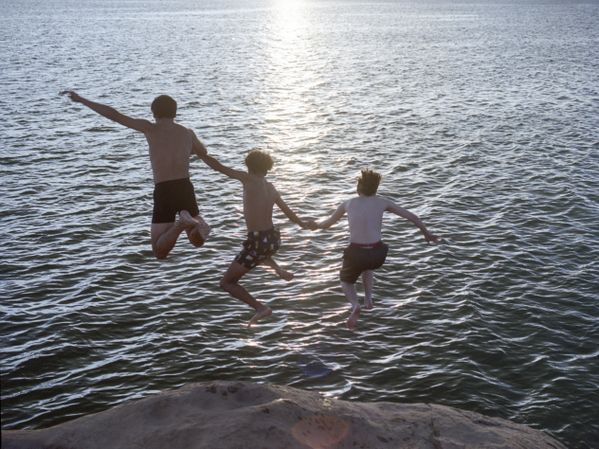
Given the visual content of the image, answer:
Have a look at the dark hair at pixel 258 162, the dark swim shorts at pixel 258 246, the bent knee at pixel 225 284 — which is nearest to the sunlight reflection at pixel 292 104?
the bent knee at pixel 225 284

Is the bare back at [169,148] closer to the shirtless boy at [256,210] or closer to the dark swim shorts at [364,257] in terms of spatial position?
the shirtless boy at [256,210]

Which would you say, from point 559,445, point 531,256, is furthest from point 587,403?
point 531,256

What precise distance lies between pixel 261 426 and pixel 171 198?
4.42 m

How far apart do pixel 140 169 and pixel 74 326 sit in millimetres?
16222

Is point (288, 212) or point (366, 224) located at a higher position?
point (288, 212)

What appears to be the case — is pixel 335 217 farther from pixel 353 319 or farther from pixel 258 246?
pixel 353 319

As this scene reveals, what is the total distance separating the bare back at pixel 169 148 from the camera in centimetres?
1227

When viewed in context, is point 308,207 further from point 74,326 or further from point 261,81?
point 261,81

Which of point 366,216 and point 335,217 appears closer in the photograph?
point 366,216

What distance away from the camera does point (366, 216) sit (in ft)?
42.0

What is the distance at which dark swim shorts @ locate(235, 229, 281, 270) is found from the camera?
12.6 metres

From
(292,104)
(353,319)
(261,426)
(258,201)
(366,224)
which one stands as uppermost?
(258,201)

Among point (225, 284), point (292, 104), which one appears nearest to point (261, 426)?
point (225, 284)

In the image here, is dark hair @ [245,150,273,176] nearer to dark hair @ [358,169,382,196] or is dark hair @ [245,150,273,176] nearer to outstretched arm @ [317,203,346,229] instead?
outstretched arm @ [317,203,346,229]
